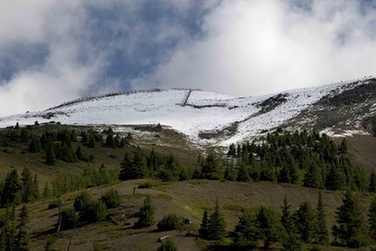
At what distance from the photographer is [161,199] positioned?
124812mm

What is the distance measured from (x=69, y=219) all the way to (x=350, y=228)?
44.2m

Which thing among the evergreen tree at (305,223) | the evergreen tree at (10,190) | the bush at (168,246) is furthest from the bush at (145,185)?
the bush at (168,246)

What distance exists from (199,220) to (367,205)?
45049 mm

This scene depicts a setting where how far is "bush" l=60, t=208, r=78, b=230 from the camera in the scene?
115m

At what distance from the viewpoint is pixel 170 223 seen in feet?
344

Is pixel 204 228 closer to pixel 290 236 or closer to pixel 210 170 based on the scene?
pixel 290 236

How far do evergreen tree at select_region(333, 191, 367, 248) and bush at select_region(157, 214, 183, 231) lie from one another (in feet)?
76.0

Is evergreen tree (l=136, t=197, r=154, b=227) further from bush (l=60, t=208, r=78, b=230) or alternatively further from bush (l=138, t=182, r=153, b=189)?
bush (l=138, t=182, r=153, b=189)

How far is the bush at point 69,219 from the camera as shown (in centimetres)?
11456

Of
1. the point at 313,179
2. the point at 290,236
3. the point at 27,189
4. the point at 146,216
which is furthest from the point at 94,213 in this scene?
the point at 313,179

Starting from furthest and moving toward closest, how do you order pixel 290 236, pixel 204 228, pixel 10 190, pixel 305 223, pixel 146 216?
pixel 10 190 → pixel 146 216 → pixel 305 223 → pixel 204 228 → pixel 290 236

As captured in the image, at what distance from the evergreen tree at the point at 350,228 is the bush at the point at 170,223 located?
23.2 m

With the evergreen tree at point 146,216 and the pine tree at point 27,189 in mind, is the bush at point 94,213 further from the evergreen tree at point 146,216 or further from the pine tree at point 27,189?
the pine tree at point 27,189

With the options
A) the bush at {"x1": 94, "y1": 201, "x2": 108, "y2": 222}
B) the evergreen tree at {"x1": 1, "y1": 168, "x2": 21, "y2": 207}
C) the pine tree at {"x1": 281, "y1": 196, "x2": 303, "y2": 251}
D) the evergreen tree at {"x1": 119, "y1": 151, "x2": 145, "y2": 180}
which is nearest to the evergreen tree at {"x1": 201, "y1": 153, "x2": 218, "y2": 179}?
the evergreen tree at {"x1": 119, "y1": 151, "x2": 145, "y2": 180}
